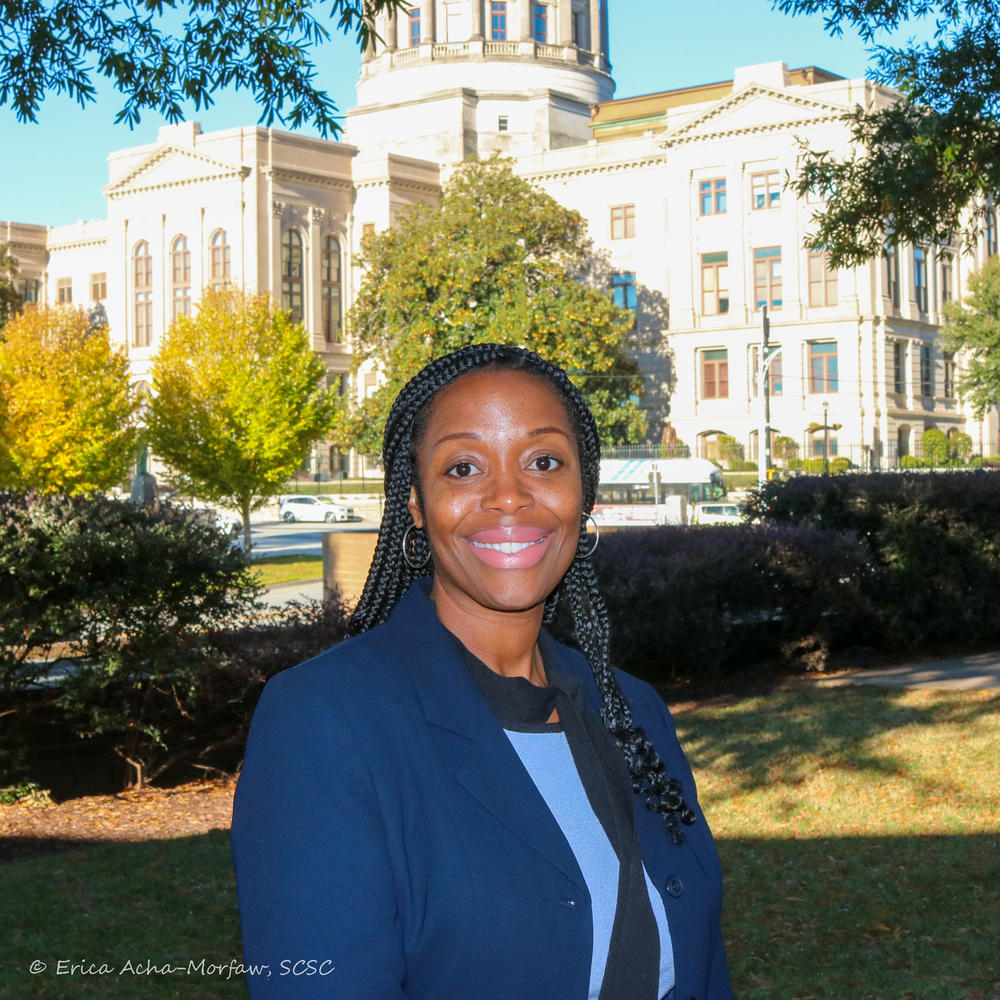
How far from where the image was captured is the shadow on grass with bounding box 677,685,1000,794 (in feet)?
29.0

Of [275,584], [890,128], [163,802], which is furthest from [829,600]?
[275,584]

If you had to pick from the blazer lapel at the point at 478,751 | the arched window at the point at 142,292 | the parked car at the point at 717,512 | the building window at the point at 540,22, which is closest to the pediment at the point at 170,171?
the arched window at the point at 142,292

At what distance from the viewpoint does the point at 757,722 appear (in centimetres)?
1032

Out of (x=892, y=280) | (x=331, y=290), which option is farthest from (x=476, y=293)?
(x=331, y=290)

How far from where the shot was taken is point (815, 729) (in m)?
9.91

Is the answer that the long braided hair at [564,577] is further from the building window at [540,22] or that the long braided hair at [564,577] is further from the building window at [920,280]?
the building window at [540,22]

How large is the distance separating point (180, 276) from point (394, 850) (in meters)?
74.0

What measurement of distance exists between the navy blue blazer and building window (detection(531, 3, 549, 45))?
87.8 m

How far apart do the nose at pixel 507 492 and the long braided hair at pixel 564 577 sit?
0.17 meters

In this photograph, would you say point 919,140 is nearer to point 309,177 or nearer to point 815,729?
point 815,729

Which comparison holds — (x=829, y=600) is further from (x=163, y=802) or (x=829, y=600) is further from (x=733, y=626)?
(x=163, y=802)

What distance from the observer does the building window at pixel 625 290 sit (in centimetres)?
6669

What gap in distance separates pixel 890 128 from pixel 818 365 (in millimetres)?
49703

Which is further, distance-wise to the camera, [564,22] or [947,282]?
[564,22]
